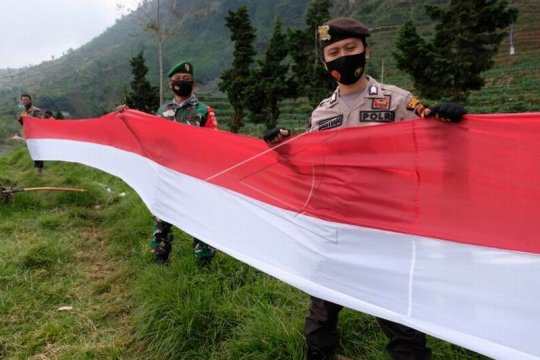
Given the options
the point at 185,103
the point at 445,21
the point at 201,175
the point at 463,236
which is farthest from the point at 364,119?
the point at 445,21

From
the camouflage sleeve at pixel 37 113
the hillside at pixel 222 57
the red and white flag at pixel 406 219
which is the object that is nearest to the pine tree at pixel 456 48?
the hillside at pixel 222 57

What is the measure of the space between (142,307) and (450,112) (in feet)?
8.34

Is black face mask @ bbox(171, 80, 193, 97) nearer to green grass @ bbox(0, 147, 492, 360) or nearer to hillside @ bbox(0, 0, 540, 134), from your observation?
green grass @ bbox(0, 147, 492, 360)

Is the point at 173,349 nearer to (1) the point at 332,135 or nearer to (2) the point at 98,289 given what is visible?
(2) the point at 98,289

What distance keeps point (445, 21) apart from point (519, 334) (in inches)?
674

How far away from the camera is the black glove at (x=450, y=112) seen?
71.1 inches

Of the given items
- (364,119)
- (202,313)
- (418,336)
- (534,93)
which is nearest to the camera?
(418,336)

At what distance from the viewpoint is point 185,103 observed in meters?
4.02

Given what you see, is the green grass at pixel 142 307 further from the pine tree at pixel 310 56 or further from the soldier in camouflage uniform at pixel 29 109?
the pine tree at pixel 310 56

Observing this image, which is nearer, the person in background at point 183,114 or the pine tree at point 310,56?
the person in background at point 183,114

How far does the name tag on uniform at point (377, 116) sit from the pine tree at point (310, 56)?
18549 millimetres

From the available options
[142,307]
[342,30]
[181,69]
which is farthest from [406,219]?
[181,69]

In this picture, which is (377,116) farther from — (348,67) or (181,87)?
(181,87)

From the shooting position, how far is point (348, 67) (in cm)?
226
